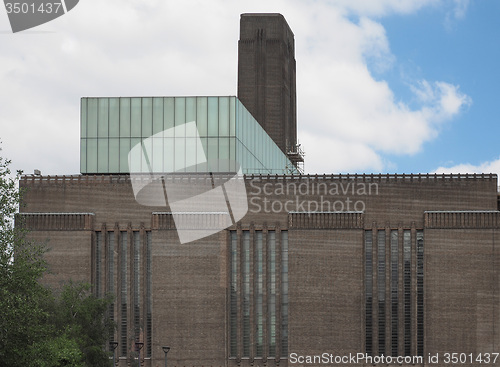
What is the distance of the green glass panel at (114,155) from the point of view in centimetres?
7650

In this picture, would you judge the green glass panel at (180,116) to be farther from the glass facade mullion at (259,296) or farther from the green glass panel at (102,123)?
the glass facade mullion at (259,296)

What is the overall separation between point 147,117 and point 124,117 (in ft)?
6.02

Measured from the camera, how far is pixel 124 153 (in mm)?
76438

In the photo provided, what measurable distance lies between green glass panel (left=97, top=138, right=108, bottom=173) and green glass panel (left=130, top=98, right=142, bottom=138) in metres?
2.33

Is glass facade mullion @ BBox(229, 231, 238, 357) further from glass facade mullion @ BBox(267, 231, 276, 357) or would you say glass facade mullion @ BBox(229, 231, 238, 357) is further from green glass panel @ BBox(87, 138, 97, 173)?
green glass panel @ BBox(87, 138, 97, 173)

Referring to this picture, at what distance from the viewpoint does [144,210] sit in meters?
73.1

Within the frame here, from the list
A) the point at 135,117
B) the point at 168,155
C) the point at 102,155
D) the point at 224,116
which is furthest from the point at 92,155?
the point at 224,116

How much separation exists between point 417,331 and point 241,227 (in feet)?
48.1

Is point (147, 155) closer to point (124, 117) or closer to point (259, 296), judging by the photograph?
point (124, 117)

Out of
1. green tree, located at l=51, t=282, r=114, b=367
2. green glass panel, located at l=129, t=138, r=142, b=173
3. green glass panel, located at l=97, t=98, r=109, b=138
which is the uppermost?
green glass panel, located at l=97, t=98, r=109, b=138

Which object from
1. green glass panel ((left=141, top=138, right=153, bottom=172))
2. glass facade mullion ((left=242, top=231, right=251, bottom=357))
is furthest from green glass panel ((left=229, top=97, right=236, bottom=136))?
glass facade mullion ((left=242, top=231, right=251, bottom=357))

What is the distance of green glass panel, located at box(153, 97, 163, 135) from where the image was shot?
76.4 meters

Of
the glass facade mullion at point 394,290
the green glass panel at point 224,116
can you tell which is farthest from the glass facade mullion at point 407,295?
the green glass panel at point 224,116

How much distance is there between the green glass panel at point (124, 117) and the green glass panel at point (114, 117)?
0.25 metres
